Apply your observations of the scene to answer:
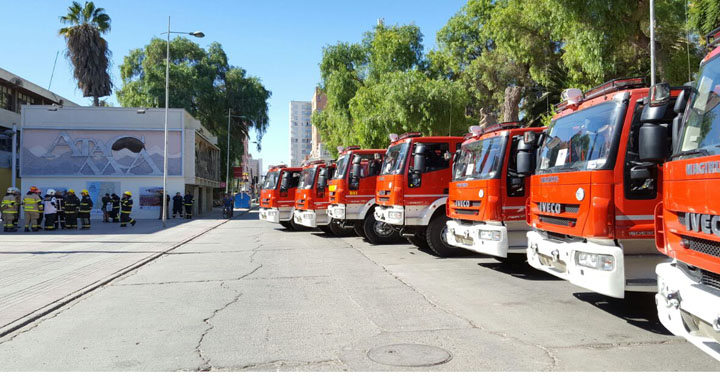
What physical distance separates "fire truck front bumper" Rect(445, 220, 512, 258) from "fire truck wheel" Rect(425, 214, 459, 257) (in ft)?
5.27

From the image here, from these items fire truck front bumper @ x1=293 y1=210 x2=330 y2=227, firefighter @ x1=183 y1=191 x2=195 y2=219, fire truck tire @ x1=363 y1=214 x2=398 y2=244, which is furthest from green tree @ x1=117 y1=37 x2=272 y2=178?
fire truck tire @ x1=363 y1=214 x2=398 y2=244

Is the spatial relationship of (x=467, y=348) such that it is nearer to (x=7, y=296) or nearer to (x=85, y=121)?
(x=7, y=296)

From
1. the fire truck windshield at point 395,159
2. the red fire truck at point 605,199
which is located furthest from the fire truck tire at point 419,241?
the red fire truck at point 605,199

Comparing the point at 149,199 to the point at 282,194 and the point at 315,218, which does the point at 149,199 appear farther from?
the point at 315,218

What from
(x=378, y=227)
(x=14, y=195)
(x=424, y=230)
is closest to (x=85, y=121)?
(x=14, y=195)

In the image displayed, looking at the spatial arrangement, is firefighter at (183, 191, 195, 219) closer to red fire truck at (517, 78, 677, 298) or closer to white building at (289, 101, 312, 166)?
red fire truck at (517, 78, 677, 298)

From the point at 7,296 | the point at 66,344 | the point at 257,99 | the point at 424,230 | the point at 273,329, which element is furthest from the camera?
the point at 257,99

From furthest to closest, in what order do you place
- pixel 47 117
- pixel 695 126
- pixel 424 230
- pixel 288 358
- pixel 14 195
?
1. pixel 47 117
2. pixel 14 195
3. pixel 424 230
4. pixel 288 358
5. pixel 695 126

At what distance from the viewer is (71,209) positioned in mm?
21250

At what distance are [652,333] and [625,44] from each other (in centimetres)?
1307

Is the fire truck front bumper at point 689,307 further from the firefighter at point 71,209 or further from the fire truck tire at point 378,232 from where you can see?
the firefighter at point 71,209

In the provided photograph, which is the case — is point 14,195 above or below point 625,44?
below

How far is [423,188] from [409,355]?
7.41m

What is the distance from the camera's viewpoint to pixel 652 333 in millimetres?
5391
